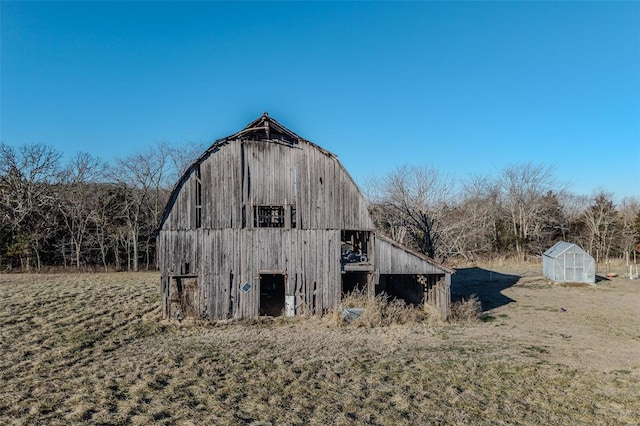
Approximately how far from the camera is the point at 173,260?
17219 millimetres

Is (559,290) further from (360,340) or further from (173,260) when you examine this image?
(173,260)

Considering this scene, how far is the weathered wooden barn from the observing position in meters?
17.3

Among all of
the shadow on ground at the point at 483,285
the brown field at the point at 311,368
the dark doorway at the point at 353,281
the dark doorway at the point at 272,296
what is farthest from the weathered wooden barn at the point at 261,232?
the shadow on ground at the point at 483,285

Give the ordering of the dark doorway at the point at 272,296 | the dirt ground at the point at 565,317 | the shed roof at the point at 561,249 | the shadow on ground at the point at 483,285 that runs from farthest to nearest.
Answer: the shed roof at the point at 561,249 → the shadow on ground at the point at 483,285 → the dark doorway at the point at 272,296 → the dirt ground at the point at 565,317

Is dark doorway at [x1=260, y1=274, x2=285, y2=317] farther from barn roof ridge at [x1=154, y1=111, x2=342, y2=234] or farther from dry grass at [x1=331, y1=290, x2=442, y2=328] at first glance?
barn roof ridge at [x1=154, y1=111, x2=342, y2=234]

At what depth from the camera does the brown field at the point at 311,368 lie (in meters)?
8.77

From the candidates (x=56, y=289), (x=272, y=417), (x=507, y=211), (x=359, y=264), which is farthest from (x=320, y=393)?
(x=507, y=211)

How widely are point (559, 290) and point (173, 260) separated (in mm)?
24916

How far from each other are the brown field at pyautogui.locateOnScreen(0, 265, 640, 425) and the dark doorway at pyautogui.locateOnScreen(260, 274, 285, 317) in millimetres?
2384

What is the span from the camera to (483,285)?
2872cm

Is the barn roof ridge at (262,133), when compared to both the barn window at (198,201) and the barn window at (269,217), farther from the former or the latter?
the barn window at (269,217)

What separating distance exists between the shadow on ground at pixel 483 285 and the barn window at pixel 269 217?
37.0 ft

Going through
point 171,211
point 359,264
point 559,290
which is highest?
point 171,211

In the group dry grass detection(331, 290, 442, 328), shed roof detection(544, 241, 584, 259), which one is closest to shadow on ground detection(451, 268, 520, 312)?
shed roof detection(544, 241, 584, 259)
